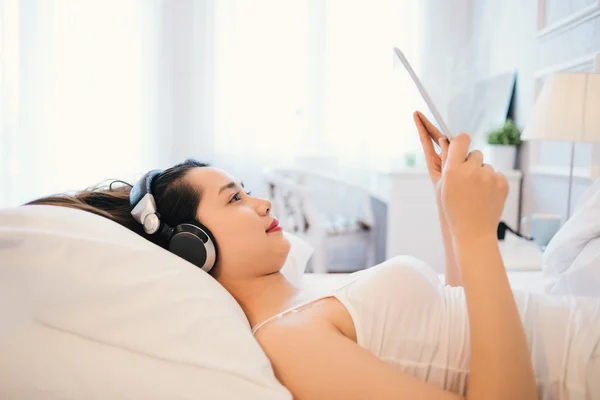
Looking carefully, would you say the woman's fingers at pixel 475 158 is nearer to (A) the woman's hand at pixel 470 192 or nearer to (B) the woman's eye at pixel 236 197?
(A) the woman's hand at pixel 470 192

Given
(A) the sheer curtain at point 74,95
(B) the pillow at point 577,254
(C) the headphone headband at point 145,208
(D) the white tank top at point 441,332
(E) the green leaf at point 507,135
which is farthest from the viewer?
(A) the sheer curtain at point 74,95

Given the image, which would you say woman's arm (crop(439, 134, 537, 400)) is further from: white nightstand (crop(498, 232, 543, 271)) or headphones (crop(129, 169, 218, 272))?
white nightstand (crop(498, 232, 543, 271))

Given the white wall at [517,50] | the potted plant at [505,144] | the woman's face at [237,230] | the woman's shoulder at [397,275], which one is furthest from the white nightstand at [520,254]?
the woman's face at [237,230]

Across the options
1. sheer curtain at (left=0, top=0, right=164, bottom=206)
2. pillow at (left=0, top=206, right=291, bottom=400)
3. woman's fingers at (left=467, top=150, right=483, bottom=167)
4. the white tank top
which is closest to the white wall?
the white tank top

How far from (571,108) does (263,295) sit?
1235mm

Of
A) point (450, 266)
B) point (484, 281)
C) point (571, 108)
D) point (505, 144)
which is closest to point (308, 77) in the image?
point (505, 144)

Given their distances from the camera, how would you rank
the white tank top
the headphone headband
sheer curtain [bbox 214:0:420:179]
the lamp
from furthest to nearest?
sheer curtain [bbox 214:0:420:179]
the lamp
the headphone headband
the white tank top

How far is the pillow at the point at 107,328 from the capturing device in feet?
2.42

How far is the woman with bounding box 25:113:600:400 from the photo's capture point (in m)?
0.73

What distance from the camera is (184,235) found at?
0.96 metres

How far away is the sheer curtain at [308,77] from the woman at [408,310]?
2.43m

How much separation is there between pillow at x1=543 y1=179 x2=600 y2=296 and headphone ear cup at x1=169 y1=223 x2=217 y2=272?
748 millimetres

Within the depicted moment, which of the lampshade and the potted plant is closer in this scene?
the lampshade

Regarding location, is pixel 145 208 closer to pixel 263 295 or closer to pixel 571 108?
pixel 263 295
